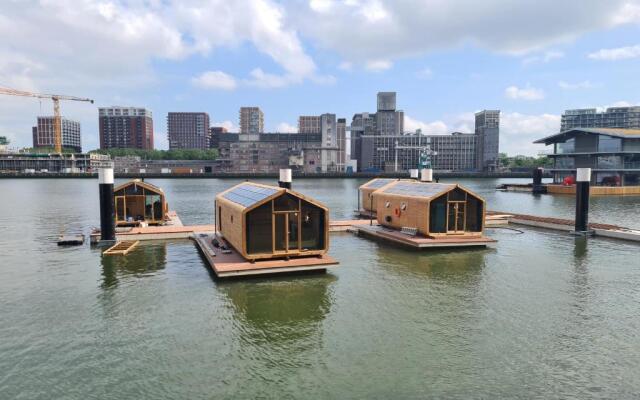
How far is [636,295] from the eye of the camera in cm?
1900

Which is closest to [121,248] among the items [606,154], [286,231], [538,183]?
[286,231]

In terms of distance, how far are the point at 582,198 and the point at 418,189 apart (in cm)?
1380

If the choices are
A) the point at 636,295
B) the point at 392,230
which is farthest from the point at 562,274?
the point at 392,230

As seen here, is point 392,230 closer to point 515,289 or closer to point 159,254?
point 515,289

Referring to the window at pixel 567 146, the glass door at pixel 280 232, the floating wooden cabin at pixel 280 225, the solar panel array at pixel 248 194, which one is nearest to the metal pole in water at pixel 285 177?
the solar panel array at pixel 248 194

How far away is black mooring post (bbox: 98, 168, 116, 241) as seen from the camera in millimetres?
29812

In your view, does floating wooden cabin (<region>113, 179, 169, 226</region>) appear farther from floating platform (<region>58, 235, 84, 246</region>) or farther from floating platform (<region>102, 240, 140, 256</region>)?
floating platform (<region>102, 240, 140, 256</region>)

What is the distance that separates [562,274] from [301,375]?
17335 millimetres

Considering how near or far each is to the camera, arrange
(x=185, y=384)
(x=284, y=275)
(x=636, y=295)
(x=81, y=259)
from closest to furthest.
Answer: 1. (x=185, y=384)
2. (x=636, y=295)
3. (x=284, y=275)
4. (x=81, y=259)

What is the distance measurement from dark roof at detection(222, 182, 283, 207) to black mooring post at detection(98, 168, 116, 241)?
8148 millimetres

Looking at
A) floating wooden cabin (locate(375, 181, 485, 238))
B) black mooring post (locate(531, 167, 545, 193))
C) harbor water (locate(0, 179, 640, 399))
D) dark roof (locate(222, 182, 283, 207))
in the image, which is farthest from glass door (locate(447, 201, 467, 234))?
black mooring post (locate(531, 167, 545, 193))

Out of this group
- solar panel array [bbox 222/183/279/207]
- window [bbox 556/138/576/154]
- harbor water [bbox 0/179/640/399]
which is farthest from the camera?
window [bbox 556/138/576/154]

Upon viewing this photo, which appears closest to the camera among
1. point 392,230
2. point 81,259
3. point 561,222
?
point 81,259

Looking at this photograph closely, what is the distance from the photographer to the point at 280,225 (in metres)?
22.3
